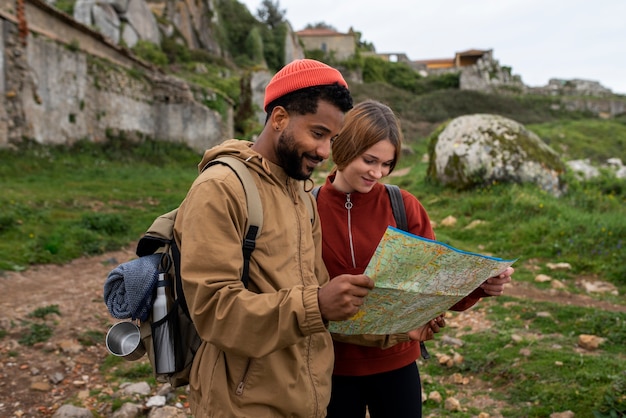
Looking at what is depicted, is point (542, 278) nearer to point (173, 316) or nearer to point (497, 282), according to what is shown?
point (497, 282)

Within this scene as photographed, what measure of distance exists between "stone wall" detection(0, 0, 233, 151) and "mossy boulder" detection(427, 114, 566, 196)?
9.10 m

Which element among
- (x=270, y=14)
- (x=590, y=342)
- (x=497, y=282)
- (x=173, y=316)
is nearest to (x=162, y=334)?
(x=173, y=316)

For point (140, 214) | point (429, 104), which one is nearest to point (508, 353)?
point (140, 214)

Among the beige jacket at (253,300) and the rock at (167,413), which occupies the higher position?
the beige jacket at (253,300)

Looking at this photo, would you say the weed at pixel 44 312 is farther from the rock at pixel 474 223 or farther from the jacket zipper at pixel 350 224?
the rock at pixel 474 223

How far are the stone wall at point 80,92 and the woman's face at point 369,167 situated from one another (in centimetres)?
1037

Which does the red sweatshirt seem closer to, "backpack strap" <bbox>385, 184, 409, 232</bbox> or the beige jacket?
"backpack strap" <bbox>385, 184, 409, 232</bbox>

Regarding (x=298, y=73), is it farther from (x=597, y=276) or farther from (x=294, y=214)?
(x=597, y=276)

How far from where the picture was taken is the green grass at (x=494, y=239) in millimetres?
3432

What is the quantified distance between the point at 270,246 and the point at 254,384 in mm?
409

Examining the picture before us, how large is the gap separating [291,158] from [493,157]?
8443 mm

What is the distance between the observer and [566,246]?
6551 mm

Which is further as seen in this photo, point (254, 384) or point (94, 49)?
point (94, 49)

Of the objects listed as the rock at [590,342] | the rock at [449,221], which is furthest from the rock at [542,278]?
the rock at [449,221]
